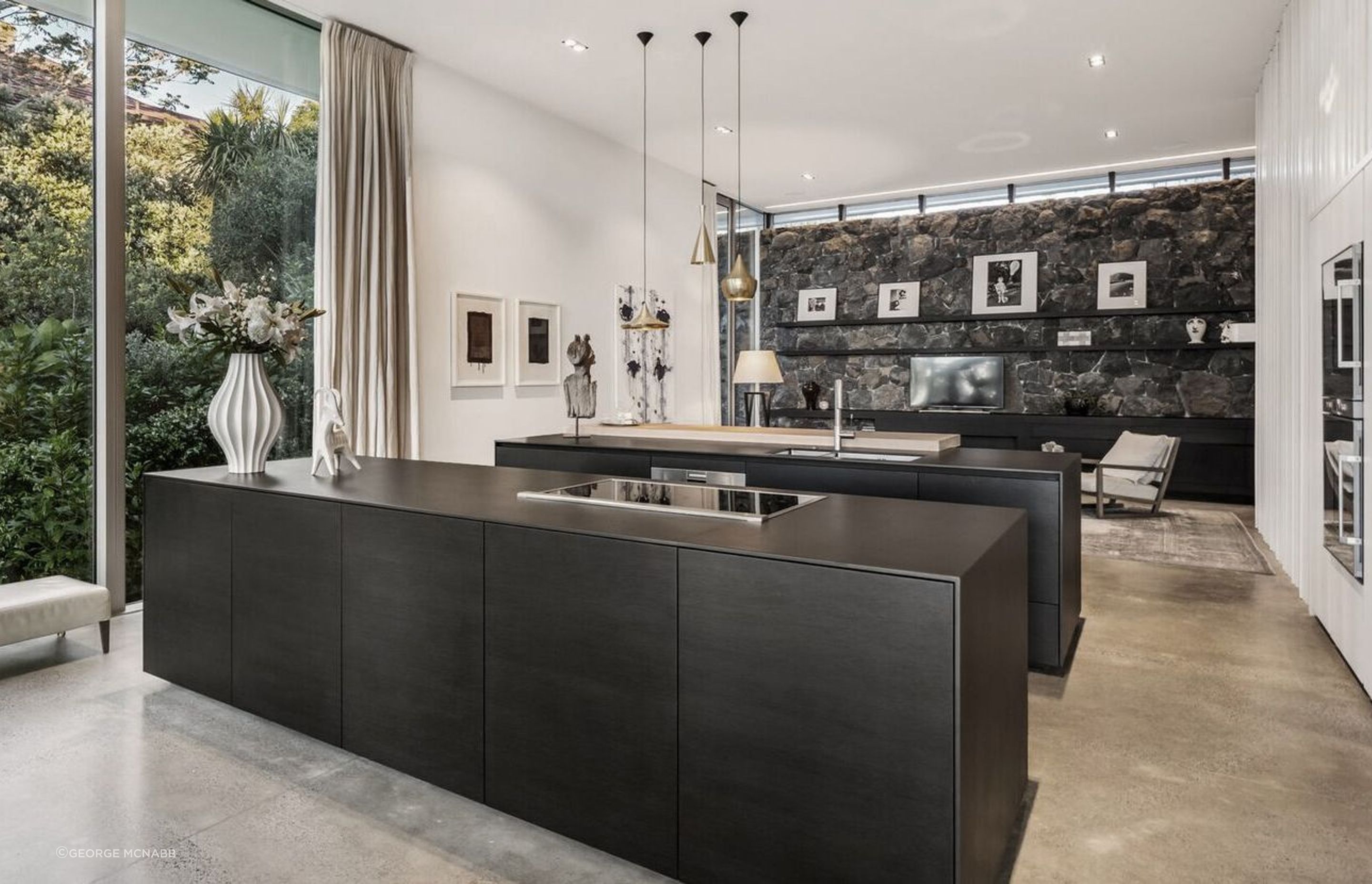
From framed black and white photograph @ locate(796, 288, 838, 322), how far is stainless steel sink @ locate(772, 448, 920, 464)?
591 cm

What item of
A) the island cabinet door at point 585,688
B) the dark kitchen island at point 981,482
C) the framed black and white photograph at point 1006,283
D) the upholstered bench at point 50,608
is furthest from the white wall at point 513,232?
the island cabinet door at point 585,688

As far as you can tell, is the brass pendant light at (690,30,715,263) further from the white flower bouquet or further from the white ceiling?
the white flower bouquet

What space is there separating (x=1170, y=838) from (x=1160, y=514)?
5.57 metres

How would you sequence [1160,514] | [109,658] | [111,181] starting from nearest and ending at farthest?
[109,658] < [111,181] < [1160,514]

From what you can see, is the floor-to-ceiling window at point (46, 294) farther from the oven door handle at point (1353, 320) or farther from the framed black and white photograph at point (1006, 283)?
the framed black and white photograph at point (1006, 283)

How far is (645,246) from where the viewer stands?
7527 millimetres

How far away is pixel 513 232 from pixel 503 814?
4.67 metres

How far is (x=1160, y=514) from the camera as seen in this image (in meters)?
6.76

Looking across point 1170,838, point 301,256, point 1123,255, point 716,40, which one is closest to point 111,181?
point 301,256

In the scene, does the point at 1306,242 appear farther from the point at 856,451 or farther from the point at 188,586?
the point at 188,586

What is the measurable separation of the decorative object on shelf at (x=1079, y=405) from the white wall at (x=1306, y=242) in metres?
2.29

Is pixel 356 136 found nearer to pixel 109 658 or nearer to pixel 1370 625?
pixel 109 658

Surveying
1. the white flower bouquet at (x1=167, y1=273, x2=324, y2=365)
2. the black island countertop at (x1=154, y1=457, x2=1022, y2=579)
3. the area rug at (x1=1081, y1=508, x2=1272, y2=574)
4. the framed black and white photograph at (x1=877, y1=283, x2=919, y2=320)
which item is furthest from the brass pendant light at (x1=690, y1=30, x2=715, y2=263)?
the area rug at (x1=1081, y1=508, x2=1272, y2=574)


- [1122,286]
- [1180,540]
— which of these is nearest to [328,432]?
[1180,540]
